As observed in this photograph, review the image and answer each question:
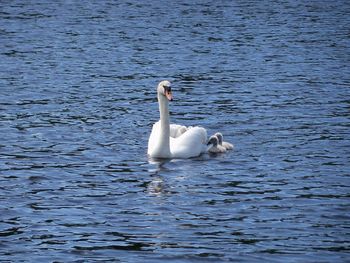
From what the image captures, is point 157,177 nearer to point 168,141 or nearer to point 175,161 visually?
point 175,161

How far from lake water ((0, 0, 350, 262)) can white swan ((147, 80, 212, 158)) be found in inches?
10.3

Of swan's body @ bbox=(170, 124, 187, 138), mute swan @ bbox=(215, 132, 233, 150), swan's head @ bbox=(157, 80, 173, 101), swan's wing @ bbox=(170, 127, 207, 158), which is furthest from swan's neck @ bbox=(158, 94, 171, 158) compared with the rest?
swan's body @ bbox=(170, 124, 187, 138)

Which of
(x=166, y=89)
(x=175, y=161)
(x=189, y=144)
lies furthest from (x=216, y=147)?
(x=166, y=89)

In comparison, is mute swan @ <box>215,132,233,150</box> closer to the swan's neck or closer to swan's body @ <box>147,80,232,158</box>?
swan's body @ <box>147,80,232,158</box>

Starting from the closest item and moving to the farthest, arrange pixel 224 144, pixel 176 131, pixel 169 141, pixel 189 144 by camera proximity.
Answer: pixel 169 141 → pixel 189 144 → pixel 224 144 → pixel 176 131

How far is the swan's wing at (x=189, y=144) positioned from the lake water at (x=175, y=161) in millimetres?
236

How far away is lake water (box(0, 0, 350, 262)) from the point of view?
1670cm

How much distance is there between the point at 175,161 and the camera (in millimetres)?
23422

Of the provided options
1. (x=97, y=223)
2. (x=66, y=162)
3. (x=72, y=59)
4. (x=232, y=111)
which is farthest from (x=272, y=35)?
(x=97, y=223)

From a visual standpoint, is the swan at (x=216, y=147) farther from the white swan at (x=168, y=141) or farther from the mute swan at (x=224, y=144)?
the white swan at (x=168, y=141)

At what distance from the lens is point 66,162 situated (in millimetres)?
22812

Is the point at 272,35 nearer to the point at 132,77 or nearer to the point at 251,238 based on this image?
the point at 132,77

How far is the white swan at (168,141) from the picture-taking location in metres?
23.4

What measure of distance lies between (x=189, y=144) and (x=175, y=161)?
23.7 inches
